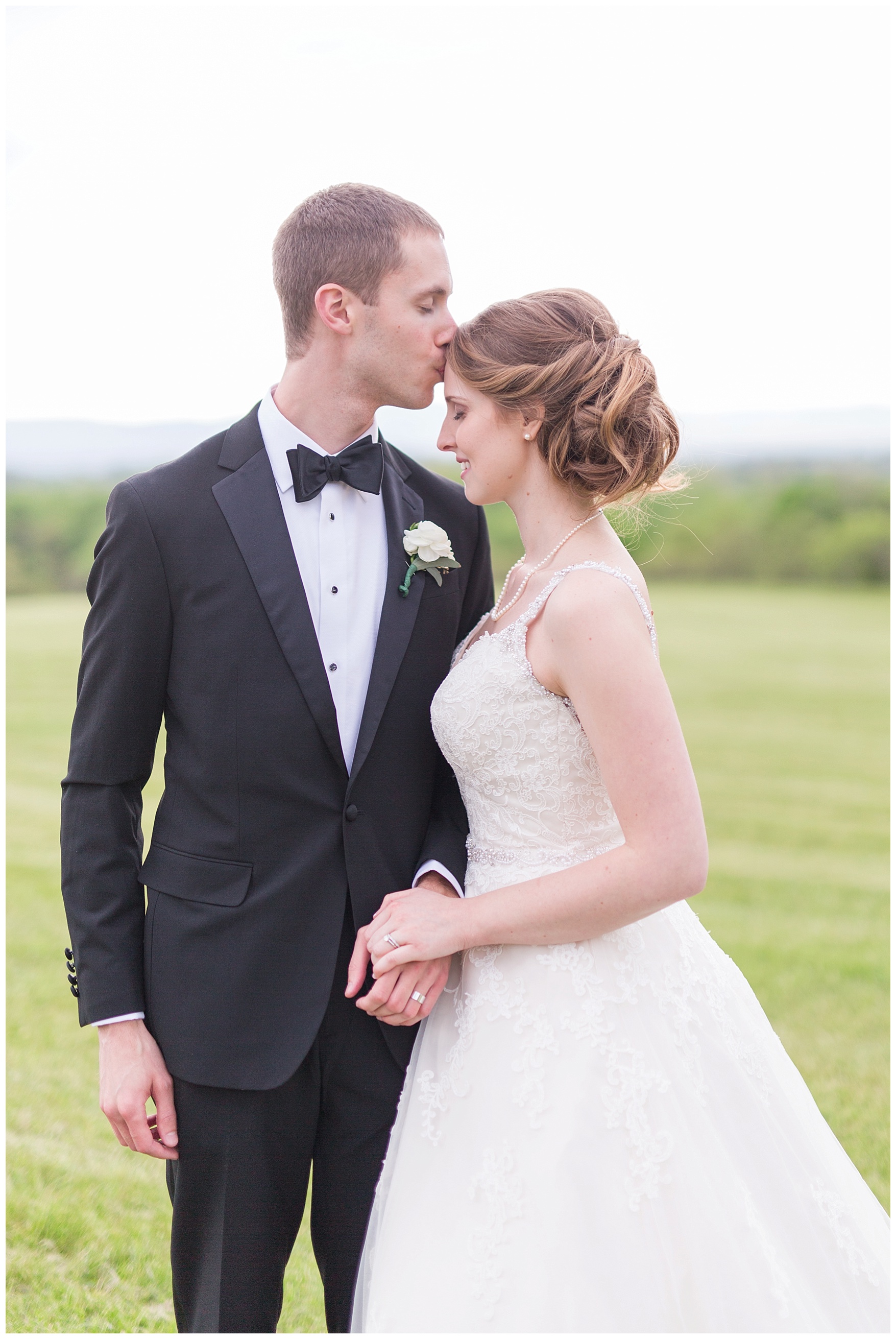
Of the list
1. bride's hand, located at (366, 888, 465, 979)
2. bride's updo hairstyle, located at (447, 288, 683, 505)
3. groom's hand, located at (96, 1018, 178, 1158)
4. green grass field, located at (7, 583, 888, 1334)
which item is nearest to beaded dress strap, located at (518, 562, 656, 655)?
bride's updo hairstyle, located at (447, 288, 683, 505)

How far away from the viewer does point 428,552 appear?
7.42 ft

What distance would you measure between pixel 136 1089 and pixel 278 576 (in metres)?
1.05

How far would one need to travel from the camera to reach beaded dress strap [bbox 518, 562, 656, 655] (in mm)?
2004

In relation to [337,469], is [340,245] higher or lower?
higher

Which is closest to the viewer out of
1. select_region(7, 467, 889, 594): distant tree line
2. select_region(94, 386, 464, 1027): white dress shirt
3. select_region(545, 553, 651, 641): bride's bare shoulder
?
select_region(545, 553, 651, 641): bride's bare shoulder

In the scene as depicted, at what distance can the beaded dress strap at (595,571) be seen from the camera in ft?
6.57

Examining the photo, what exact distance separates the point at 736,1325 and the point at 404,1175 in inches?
24.8

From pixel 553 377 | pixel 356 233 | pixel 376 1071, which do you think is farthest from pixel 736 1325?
pixel 356 233

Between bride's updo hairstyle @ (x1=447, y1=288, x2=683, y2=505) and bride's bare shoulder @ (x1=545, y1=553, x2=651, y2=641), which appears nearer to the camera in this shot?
bride's bare shoulder @ (x1=545, y1=553, x2=651, y2=641)

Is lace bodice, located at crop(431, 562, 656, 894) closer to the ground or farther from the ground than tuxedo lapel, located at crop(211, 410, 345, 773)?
closer to the ground

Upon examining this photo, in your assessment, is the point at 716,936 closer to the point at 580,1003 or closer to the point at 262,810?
the point at 580,1003

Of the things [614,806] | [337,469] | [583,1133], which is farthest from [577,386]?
[583,1133]

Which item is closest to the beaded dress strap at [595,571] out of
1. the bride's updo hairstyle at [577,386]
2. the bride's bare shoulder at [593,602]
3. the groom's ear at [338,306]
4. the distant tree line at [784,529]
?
the bride's bare shoulder at [593,602]

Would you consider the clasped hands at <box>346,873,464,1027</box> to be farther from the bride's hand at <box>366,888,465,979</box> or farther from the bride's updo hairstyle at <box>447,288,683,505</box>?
the bride's updo hairstyle at <box>447,288,683,505</box>
